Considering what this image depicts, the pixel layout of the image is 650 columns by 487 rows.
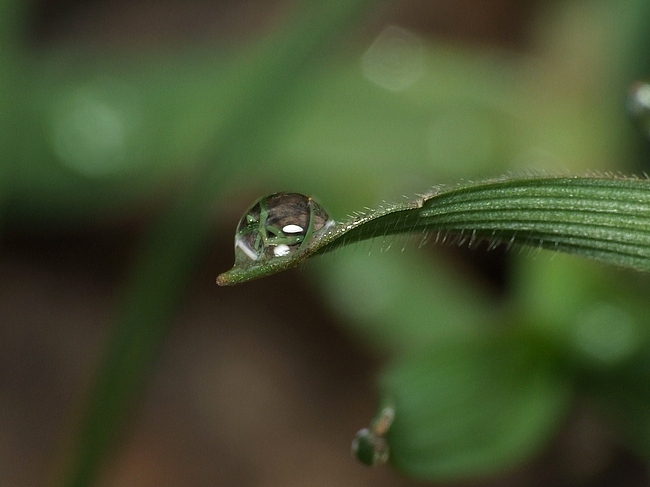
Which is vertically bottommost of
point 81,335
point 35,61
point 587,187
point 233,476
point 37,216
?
point 233,476

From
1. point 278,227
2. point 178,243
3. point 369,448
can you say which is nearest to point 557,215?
point 278,227

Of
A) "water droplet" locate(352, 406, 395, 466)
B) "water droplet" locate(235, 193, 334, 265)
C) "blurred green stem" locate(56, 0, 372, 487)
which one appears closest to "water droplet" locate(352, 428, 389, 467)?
"water droplet" locate(352, 406, 395, 466)

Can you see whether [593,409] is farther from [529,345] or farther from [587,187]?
[587,187]

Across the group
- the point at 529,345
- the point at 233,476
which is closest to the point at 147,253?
the point at 233,476

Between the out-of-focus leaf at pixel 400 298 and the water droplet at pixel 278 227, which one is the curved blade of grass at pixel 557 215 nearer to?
the water droplet at pixel 278 227

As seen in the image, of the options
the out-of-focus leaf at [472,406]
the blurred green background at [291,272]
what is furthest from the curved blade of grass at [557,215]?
the blurred green background at [291,272]

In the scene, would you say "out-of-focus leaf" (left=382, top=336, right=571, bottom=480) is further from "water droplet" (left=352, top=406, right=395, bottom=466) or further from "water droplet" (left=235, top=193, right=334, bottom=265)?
"water droplet" (left=235, top=193, right=334, bottom=265)

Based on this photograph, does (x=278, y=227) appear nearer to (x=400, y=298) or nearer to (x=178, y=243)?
(x=178, y=243)
